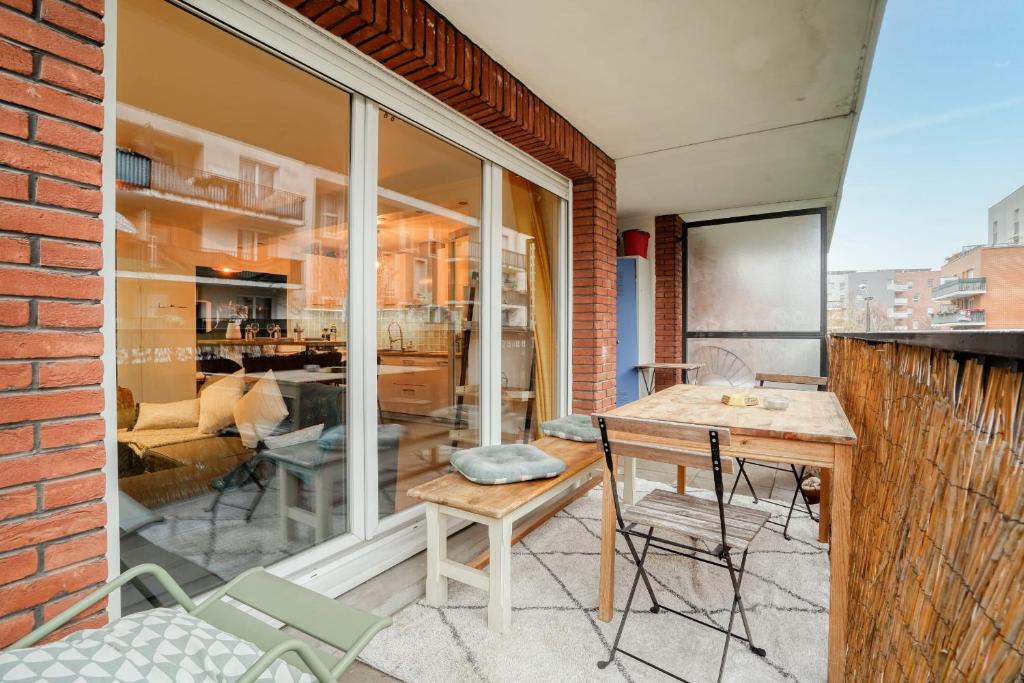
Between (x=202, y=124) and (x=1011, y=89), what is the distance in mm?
4723

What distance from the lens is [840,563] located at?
5.59 ft

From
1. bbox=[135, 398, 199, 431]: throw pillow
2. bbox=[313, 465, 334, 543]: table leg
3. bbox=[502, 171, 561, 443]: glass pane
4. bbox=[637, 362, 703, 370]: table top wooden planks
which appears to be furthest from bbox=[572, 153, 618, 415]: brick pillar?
bbox=[135, 398, 199, 431]: throw pillow

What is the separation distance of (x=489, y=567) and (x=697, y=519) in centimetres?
88

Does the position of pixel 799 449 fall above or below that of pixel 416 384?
below

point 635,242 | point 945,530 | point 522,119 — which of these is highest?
point 522,119

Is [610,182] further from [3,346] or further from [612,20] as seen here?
[3,346]

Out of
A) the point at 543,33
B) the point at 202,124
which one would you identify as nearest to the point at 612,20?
the point at 543,33

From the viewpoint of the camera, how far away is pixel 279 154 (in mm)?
3029

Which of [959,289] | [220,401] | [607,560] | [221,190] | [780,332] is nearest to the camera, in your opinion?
[607,560]

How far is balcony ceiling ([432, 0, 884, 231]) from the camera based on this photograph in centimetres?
243

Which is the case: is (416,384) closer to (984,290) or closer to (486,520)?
(486,520)

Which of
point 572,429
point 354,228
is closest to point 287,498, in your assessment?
point 354,228

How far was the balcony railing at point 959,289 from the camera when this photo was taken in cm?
240

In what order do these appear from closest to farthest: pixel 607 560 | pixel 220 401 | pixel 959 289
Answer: pixel 607 560 → pixel 959 289 → pixel 220 401
